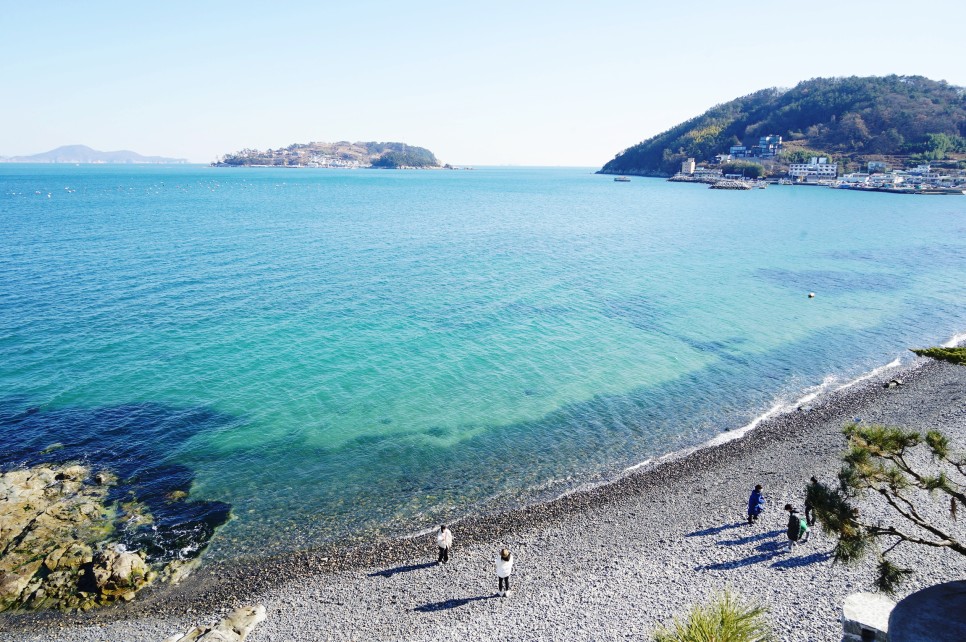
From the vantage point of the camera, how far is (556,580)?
19.3 metres

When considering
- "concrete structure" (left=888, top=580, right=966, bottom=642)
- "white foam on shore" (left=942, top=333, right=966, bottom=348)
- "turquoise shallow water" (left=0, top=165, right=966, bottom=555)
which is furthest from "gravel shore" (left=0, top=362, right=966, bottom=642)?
"white foam on shore" (left=942, top=333, right=966, bottom=348)

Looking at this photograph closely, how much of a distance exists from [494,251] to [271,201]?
3677 inches

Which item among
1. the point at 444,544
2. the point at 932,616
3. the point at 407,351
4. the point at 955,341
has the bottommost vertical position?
the point at 444,544

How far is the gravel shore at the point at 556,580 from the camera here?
56.7ft

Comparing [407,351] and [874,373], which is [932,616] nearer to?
[874,373]

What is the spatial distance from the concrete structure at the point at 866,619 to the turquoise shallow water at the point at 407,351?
14.3 m

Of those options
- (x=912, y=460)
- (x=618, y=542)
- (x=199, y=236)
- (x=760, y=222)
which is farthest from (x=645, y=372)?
(x=760, y=222)

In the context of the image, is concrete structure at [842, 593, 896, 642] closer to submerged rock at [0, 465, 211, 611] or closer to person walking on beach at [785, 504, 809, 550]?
person walking on beach at [785, 504, 809, 550]

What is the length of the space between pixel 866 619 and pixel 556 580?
9.45 m

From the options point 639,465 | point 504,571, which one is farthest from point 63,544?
point 639,465

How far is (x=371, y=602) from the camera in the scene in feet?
61.4

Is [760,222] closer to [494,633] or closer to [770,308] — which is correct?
[770,308]

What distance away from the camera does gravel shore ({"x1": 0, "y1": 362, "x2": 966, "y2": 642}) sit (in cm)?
1730

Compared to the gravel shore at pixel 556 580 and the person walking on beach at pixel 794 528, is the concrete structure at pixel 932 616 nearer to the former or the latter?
the gravel shore at pixel 556 580
